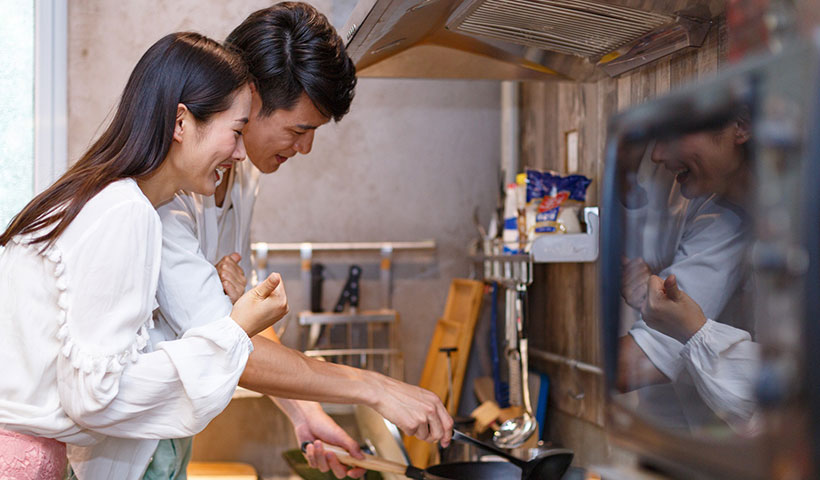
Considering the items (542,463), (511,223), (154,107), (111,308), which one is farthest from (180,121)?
(511,223)

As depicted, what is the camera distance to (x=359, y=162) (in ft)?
6.72

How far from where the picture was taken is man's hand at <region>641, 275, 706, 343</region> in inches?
17.2

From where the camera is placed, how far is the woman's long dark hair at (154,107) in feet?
2.54

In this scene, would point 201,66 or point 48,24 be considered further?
point 48,24

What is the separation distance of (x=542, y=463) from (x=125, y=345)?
67 centimetres

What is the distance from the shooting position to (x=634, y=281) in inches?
16.4

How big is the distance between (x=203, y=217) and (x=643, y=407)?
850 mm

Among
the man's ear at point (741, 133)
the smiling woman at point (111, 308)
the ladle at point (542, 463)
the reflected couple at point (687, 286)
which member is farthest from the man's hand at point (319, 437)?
the man's ear at point (741, 133)

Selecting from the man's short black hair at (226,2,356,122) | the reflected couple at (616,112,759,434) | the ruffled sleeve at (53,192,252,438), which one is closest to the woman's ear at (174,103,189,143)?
the ruffled sleeve at (53,192,252,438)

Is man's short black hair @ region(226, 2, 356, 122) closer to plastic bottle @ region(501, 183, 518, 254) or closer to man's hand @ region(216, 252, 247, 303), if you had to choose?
man's hand @ region(216, 252, 247, 303)

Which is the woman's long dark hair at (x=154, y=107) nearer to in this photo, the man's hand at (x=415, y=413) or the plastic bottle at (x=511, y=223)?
the man's hand at (x=415, y=413)

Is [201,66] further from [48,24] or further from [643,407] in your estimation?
[48,24]

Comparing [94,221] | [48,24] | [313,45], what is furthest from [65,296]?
[48,24]

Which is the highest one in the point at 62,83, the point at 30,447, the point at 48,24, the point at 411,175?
the point at 48,24
